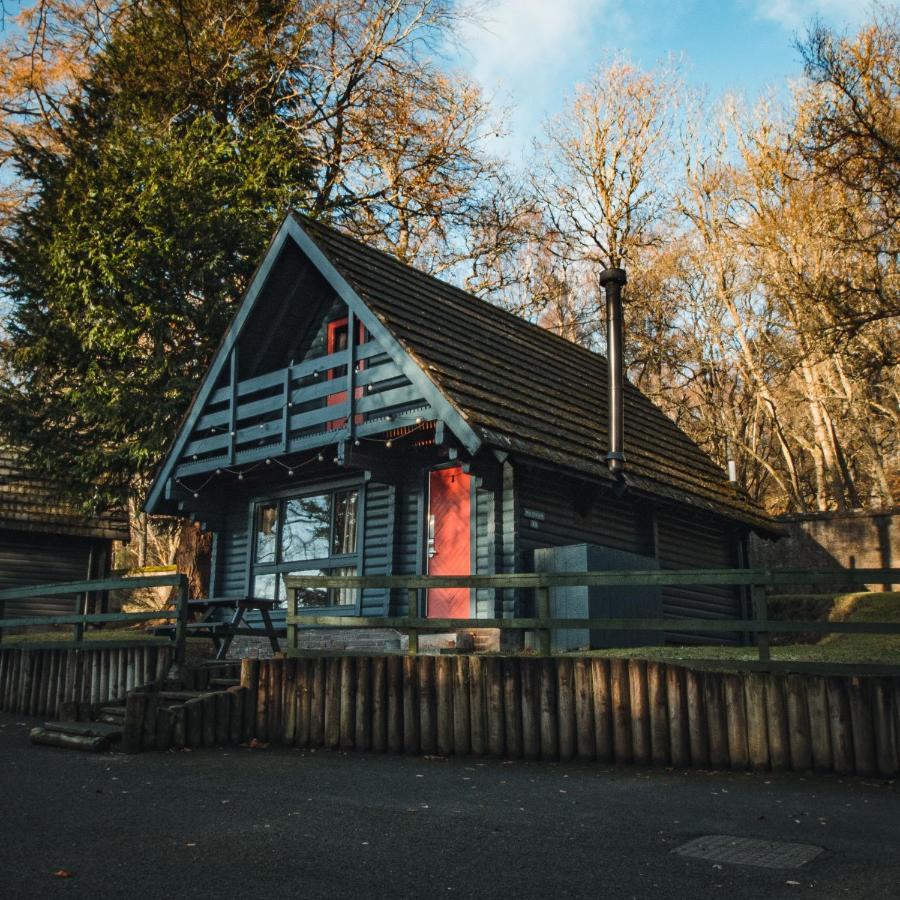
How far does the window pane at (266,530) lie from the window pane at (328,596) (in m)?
1.06

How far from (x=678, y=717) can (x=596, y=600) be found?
435cm

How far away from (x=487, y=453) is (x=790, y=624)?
639cm

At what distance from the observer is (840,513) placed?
26.8 meters

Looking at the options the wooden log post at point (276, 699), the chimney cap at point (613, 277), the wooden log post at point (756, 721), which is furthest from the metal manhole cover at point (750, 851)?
the chimney cap at point (613, 277)

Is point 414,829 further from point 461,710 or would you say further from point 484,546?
point 484,546

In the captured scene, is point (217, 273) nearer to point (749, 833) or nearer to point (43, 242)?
point (43, 242)

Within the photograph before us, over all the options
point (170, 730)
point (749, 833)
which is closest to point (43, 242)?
point (170, 730)

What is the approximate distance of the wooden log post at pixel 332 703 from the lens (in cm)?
1056

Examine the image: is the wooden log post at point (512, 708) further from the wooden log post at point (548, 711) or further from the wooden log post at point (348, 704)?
the wooden log post at point (348, 704)

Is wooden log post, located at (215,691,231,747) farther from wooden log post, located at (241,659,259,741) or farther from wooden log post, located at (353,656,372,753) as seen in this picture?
wooden log post, located at (353,656,372,753)

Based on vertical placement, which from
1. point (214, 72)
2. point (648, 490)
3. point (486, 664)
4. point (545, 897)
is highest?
point (214, 72)

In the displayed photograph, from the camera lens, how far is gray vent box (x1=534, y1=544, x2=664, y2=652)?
44.3 ft

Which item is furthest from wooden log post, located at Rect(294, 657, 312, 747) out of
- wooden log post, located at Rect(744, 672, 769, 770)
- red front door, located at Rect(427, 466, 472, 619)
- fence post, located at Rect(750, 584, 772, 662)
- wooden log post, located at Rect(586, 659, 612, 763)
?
red front door, located at Rect(427, 466, 472, 619)

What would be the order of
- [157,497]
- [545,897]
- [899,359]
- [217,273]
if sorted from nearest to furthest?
[545,897]
[899,359]
[157,497]
[217,273]
